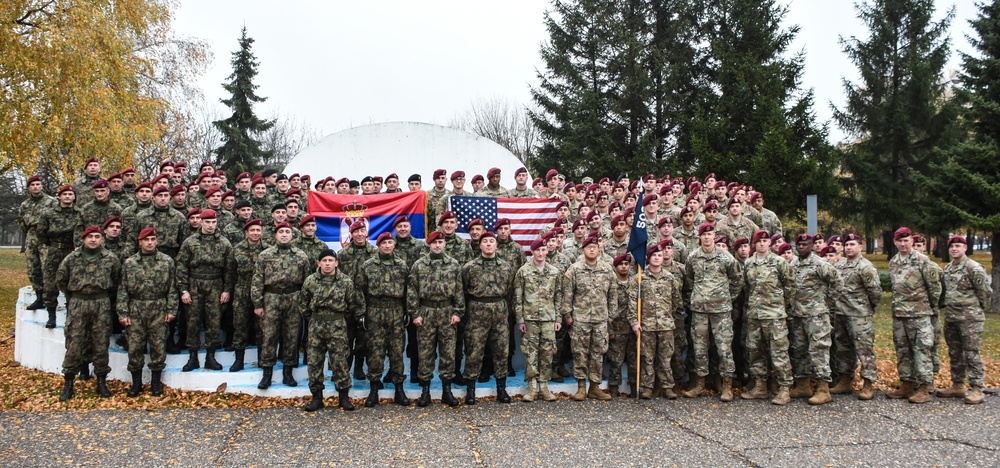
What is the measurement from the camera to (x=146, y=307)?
739cm

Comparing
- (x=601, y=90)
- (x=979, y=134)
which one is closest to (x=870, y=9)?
(x=979, y=134)

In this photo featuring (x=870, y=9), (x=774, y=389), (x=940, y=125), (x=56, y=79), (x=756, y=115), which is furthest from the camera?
(x=870, y=9)

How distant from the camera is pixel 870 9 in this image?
81.3 ft

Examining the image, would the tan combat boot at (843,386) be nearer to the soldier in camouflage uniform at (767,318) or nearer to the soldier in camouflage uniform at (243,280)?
the soldier in camouflage uniform at (767,318)

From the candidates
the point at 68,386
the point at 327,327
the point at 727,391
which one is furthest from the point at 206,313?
the point at 727,391

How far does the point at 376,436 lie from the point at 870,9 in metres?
26.7

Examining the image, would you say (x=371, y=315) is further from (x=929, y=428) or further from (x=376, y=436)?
(x=929, y=428)

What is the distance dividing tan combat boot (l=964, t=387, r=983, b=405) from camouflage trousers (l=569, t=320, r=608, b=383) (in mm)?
4279

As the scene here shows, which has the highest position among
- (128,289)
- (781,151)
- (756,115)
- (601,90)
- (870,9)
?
(870,9)

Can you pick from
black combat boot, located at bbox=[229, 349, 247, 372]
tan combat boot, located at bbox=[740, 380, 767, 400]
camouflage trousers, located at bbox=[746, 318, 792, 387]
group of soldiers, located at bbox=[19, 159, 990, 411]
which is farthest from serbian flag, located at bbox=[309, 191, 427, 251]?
tan combat boot, located at bbox=[740, 380, 767, 400]

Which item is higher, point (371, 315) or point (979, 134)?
point (979, 134)

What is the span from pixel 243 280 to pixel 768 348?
21.4 ft

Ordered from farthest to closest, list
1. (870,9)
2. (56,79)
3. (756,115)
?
1. (870,9)
2. (756,115)
3. (56,79)

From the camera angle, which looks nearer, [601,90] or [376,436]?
[376,436]
